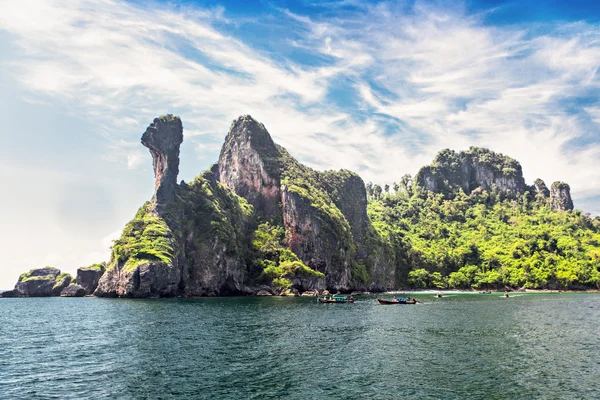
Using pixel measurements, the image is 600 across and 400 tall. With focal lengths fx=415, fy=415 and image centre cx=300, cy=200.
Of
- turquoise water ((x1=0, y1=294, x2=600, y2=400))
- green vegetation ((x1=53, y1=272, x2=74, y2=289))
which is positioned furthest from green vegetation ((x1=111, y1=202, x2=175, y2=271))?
turquoise water ((x1=0, y1=294, x2=600, y2=400))

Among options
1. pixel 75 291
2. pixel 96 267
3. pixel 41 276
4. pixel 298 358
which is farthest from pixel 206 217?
pixel 298 358

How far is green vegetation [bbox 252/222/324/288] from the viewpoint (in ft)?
542

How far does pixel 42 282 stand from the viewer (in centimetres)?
16962

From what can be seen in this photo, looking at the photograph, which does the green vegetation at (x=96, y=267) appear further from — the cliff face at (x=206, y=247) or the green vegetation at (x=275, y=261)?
the green vegetation at (x=275, y=261)

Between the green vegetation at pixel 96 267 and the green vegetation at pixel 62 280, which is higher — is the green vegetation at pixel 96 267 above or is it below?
above

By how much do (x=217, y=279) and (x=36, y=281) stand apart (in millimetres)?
77258

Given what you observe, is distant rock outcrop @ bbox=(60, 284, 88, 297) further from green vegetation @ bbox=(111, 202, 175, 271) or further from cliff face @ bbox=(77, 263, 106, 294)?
green vegetation @ bbox=(111, 202, 175, 271)

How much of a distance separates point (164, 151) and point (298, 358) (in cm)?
13723

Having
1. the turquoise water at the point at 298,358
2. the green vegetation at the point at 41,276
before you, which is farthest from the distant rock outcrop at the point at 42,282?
the turquoise water at the point at 298,358

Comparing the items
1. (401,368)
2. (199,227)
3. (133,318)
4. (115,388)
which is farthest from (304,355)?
(199,227)

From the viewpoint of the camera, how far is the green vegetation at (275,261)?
165 metres

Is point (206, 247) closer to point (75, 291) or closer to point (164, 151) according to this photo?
point (164, 151)

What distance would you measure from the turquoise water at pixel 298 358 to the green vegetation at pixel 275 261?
88.5 meters

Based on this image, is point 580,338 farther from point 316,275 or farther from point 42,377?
point 316,275
